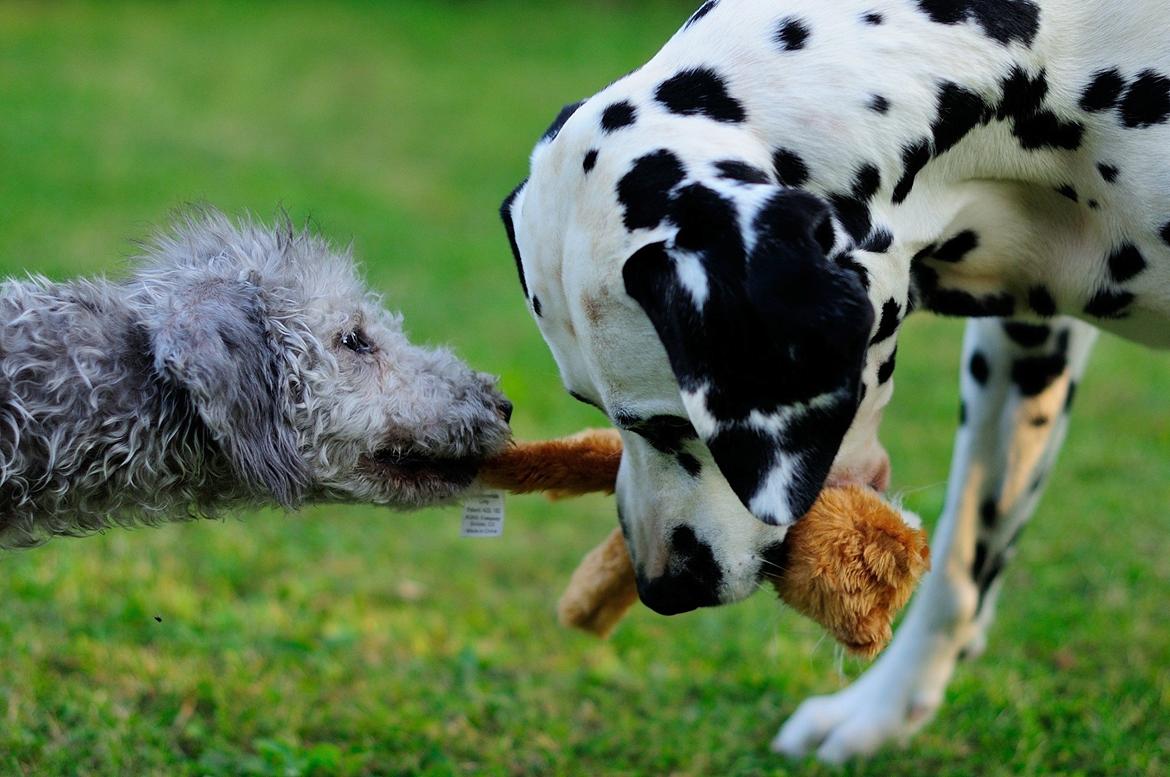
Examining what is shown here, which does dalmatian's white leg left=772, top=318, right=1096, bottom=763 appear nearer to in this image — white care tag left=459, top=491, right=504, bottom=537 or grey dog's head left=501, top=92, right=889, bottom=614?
grey dog's head left=501, top=92, right=889, bottom=614

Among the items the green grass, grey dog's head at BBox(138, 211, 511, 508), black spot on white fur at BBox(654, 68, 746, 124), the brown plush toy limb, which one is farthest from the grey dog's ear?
black spot on white fur at BBox(654, 68, 746, 124)

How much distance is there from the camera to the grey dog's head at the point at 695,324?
2250 millimetres

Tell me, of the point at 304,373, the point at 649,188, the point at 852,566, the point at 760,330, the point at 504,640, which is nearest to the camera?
the point at 760,330

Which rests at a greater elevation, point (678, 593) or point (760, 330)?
point (760, 330)

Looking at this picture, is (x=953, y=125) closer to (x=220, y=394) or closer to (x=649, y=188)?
(x=649, y=188)

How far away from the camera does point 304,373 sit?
291 cm

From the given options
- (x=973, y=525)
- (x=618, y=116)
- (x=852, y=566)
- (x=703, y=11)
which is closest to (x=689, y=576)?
(x=852, y=566)

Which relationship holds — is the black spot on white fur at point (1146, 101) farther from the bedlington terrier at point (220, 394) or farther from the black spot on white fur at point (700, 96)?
the bedlington terrier at point (220, 394)

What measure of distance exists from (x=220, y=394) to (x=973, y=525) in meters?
2.23

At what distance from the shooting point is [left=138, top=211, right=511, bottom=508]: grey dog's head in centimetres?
278

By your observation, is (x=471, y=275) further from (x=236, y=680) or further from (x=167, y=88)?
(x=167, y=88)

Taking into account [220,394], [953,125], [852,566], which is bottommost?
[852,566]

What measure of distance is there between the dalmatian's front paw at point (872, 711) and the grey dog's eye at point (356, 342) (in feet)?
5.51

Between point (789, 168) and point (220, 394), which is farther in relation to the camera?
point (220, 394)
